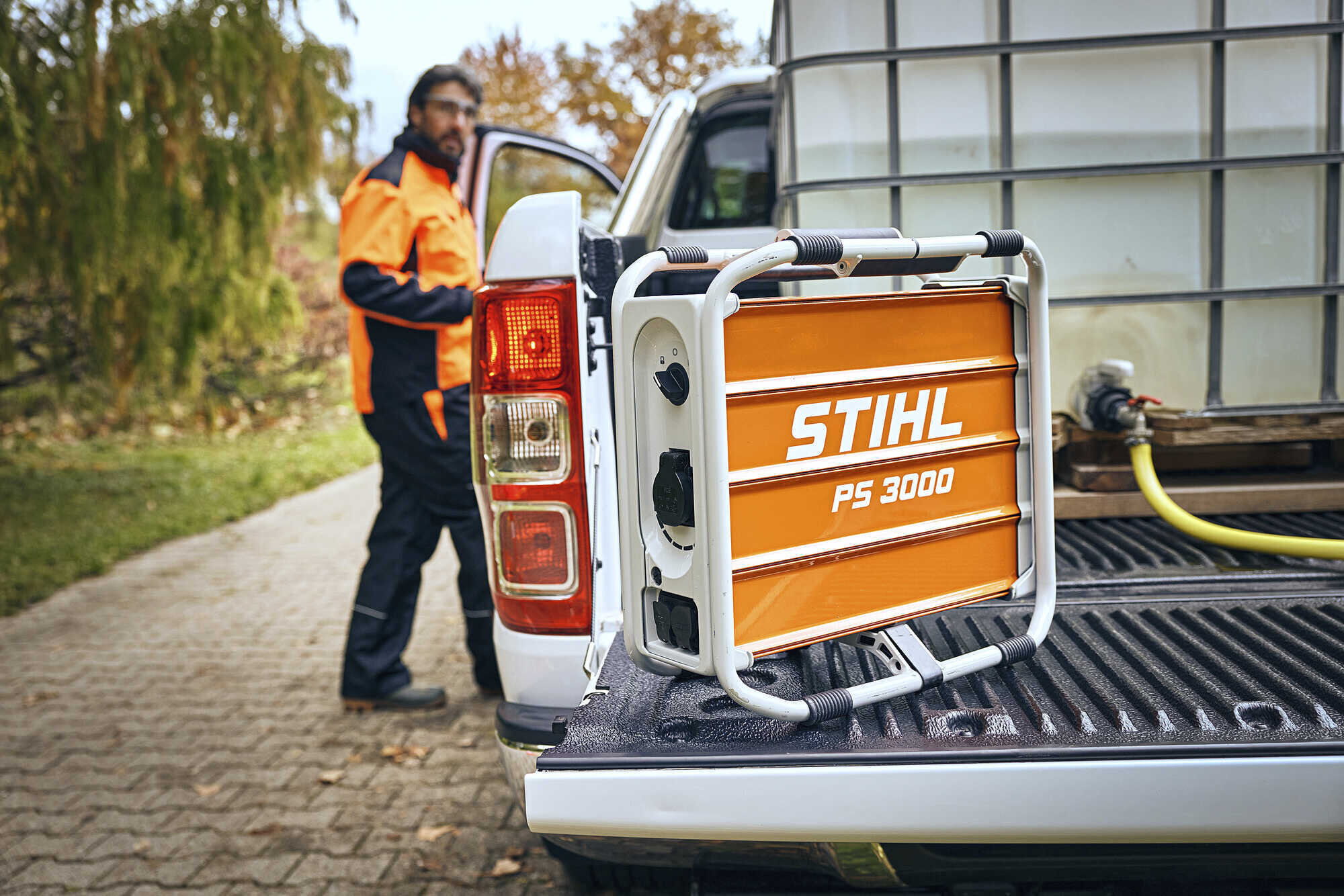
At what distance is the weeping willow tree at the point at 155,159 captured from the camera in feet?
20.7

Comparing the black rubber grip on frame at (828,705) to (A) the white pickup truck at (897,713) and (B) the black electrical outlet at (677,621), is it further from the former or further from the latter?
(B) the black electrical outlet at (677,621)

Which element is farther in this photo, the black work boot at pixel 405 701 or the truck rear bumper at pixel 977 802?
the black work boot at pixel 405 701

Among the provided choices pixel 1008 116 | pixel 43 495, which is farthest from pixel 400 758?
pixel 43 495

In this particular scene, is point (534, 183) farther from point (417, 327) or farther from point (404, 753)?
point (404, 753)

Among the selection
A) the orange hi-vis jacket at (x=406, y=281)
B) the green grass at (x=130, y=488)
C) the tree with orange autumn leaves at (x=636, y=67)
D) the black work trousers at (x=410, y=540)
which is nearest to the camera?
the orange hi-vis jacket at (x=406, y=281)

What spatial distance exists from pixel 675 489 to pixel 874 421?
367 mm

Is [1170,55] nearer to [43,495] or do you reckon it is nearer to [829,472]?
[829,472]

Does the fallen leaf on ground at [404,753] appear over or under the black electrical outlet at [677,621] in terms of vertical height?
under

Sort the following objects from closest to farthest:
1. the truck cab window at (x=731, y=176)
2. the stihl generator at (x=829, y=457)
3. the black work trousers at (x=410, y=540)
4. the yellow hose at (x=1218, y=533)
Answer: the stihl generator at (x=829, y=457) → the yellow hose at (x=1218, y=533) → the black work trousers at (x=410, y=540) → the truck cab window at (x=731, y=176)

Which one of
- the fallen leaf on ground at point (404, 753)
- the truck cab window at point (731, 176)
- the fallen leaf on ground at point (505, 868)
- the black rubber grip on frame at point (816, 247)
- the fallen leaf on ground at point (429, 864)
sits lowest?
the fallen leaf on ground at point (505, 868)

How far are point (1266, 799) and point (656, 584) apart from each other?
926 millimetres

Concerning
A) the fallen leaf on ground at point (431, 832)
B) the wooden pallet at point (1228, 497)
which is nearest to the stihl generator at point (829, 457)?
the wooden pallet at point (1228, 497)

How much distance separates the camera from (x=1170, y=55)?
8.32 feet

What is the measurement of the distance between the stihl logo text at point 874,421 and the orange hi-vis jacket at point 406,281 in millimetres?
2019
